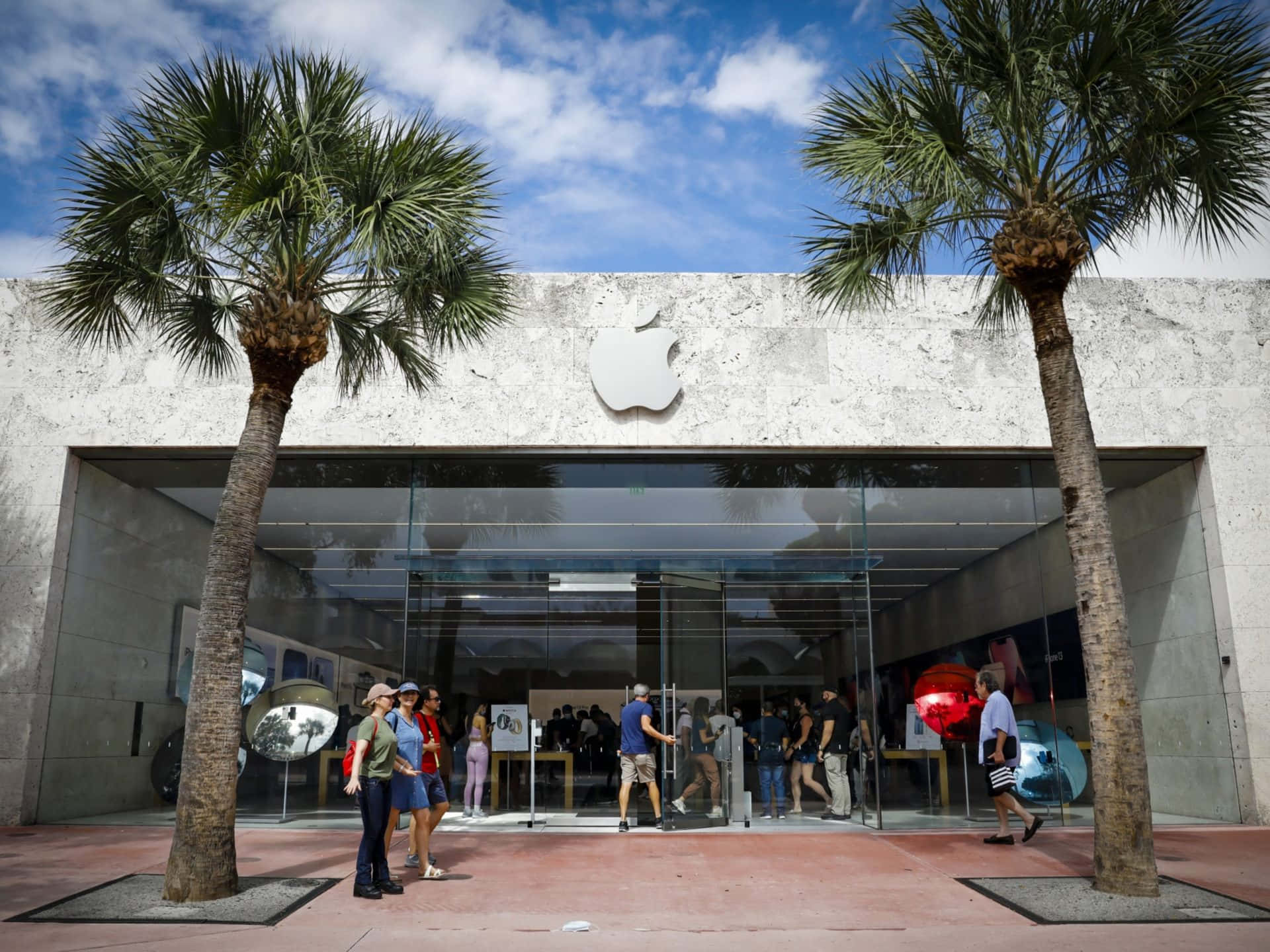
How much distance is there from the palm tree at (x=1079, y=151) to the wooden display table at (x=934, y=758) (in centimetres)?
472

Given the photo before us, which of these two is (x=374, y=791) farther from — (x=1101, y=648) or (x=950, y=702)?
(x=950, y=702)

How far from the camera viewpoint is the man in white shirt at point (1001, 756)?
9.76 meters

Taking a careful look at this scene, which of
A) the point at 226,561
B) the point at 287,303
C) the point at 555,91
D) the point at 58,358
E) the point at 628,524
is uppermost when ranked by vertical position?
the point at 555,91

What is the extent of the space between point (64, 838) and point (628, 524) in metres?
7.09

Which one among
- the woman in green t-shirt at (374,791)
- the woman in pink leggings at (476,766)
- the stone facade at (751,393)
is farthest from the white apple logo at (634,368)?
the woman in green t-shirt at (374,791)

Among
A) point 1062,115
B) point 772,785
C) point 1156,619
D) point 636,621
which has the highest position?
point 1062,115

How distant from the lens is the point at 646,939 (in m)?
6.14

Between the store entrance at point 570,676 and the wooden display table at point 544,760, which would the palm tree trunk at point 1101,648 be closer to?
the store entrance at point 570,676

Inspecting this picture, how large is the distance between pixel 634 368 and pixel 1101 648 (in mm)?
6524

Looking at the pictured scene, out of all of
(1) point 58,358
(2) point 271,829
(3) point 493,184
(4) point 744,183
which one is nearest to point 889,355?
(4) point 744,183

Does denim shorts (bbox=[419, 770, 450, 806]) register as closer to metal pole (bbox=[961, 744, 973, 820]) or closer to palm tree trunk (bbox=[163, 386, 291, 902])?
palm tree trunk (bbox=[163, 386, 291, 902])

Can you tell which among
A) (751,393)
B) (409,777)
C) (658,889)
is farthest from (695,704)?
(409,777)

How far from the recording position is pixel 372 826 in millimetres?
7238

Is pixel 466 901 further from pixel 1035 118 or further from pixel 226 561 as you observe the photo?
pixel 1035 118
